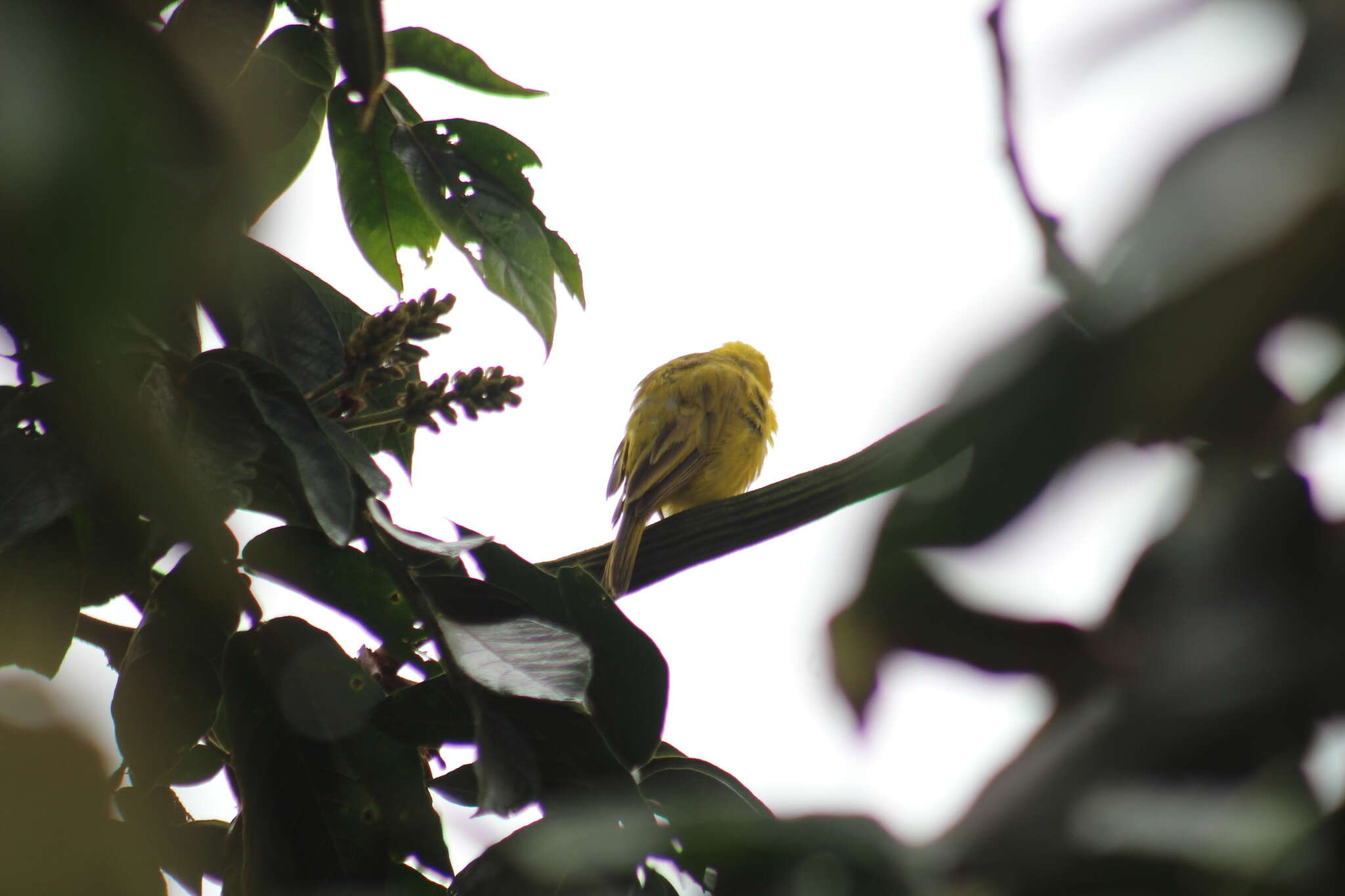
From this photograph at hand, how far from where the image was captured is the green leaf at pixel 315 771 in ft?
3.99

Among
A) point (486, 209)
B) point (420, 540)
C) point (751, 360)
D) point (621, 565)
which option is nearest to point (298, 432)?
point (420, 540)

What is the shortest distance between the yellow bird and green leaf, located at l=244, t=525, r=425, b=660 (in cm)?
280

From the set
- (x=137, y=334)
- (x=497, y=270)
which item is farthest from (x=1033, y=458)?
(x=497, y=270)

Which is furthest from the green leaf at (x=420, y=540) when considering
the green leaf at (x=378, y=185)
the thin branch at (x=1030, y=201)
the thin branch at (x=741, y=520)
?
the thin branch at (x=1030, y=201)

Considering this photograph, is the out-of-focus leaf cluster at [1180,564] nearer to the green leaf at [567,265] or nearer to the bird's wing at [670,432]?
the green leaf at [567,265]

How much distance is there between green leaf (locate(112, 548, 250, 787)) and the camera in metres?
1.33

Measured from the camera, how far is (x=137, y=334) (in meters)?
1.23

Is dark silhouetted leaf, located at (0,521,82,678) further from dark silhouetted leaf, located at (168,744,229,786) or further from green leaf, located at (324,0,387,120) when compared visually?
green leaf, located at (324,0,387,120)

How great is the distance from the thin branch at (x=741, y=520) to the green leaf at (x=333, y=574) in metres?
0.26

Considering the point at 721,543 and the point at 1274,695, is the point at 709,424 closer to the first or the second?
the point at 721,543

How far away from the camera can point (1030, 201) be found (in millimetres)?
475

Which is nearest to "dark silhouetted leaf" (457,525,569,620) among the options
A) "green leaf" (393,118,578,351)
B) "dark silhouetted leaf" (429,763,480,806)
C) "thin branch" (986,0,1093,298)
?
"dark silhouetted leaf" (429,763,480,806)

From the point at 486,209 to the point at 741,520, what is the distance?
29.5 inches

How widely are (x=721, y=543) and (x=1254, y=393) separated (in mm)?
1771
